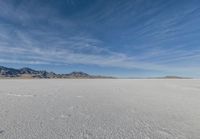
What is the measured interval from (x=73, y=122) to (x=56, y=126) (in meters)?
0.50

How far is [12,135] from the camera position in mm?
3449

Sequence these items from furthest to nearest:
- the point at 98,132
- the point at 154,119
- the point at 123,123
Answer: the point at 154,119, the point at 123,123, the point at 98,132

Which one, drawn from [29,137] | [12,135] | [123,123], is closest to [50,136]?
[29,137]

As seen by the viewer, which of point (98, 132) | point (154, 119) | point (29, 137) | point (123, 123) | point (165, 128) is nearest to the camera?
point (29, 137)

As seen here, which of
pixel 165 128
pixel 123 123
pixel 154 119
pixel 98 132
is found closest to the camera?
pixel 98 132

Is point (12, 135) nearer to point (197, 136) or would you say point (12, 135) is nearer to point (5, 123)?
point (5, 123)

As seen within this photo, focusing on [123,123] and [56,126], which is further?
[123,123]

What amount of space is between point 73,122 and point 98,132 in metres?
0.96

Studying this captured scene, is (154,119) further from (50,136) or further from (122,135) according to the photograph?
(50,136)

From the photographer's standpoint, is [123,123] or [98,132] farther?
[123,123]

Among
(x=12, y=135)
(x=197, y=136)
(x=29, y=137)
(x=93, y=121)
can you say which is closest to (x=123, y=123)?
(x=93, y=121)

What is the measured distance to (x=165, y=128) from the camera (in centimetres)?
403

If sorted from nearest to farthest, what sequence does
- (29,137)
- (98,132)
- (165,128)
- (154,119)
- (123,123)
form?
(29,137)
(98,132)
(165,128)
(123,123)
(154,119)

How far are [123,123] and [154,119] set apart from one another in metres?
1.00
